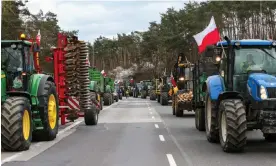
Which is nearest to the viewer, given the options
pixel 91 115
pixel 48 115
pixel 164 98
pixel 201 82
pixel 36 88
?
pixel 36 88

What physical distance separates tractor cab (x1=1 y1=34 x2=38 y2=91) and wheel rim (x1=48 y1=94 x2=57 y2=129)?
140 cm

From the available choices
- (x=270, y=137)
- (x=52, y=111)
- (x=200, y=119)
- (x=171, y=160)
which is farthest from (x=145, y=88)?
(x=171, y=160)

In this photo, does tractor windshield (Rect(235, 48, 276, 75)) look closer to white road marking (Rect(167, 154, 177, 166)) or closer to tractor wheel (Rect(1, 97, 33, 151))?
white road marking (Rect(167, 154, 177, 166))

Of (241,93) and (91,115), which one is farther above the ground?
(241,93)

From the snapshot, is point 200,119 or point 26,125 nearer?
point 26,125

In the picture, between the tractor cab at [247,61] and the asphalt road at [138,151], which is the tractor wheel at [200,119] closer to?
the asphalt road at [138,151]

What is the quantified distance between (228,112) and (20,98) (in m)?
4.73

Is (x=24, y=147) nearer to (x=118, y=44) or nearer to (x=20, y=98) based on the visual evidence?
(x=20, y=98)

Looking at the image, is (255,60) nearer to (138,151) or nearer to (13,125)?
(138,151)

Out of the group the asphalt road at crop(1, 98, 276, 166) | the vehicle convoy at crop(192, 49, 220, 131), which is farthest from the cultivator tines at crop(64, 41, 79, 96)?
the vehicle convoy at crop(192, 49, 220, 131)

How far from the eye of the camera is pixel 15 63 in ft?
41.3

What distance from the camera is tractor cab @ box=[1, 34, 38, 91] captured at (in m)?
12.5

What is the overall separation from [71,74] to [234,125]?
800 cm

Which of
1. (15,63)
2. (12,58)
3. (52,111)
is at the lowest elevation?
(52,111)
